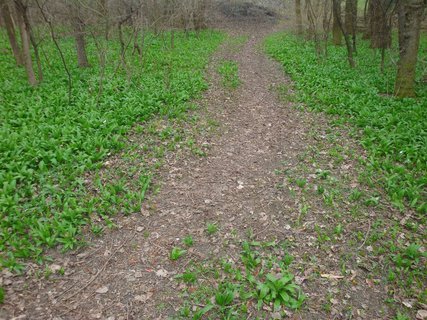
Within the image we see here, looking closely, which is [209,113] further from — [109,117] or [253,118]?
[109,117]

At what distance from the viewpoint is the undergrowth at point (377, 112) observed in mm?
5516

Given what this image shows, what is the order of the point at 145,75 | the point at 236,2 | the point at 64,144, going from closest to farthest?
1. the point at 64,144
2. the point at 145,75
3. the point at 236,2

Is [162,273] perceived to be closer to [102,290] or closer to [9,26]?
[102,290]

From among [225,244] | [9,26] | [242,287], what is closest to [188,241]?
[225,244]

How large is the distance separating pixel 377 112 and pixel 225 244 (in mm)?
6187

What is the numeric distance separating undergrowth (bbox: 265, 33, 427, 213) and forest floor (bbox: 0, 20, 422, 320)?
0.53m

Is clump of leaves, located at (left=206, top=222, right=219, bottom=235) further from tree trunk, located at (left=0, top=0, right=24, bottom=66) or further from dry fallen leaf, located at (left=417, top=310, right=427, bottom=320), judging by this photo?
tree trunk, located at (left=0, top=0, right=24, bottom=66)

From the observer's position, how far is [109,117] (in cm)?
765

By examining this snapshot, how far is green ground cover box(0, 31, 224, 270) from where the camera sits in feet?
14.6

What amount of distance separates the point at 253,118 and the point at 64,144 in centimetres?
530

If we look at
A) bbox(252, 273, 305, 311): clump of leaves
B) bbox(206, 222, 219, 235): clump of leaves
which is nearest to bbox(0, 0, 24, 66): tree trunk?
bbox(206, 222, 219, 235): clump of leaves

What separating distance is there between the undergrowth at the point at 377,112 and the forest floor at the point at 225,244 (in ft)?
1.73

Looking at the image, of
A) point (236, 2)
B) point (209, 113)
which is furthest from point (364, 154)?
point (236, 2)

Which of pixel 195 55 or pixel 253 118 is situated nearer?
pixel 253 118
